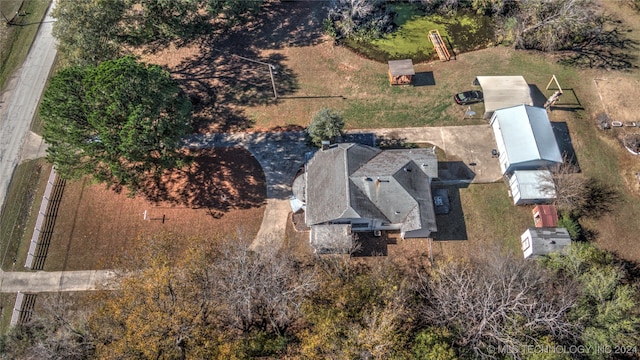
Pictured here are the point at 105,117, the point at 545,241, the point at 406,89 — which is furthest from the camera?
the point at 406,89

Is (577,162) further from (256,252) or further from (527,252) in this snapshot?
(256,252)

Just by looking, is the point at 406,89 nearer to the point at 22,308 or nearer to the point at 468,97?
the point at 468,97

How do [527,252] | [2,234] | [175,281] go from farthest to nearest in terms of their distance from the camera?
[2,234], [527,252], [175,281]

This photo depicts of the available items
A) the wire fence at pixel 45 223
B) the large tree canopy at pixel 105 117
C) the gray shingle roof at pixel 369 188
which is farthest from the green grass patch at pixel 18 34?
the gray shingle roof at pixel 369 188

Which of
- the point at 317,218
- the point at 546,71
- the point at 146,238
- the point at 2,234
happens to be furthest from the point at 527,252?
the point at 2,234

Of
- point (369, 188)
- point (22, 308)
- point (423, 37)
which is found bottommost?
point (22, 308)

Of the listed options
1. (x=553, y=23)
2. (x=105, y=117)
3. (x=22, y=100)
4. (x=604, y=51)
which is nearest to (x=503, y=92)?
(x=553, y=23)

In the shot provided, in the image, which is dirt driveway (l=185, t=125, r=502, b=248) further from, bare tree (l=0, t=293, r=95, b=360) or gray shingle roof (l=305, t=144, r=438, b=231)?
bare tree (l=0, t=293, r=95, b=360)
